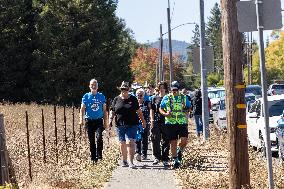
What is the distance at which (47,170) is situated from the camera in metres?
12.7

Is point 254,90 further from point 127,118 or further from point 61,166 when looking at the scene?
point 61,166

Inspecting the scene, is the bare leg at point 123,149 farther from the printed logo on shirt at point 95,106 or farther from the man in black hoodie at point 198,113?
the man in black hoodie at point 198,113

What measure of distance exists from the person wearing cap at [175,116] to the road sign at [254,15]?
18.1 feet

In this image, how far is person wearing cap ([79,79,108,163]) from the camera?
48.2ft

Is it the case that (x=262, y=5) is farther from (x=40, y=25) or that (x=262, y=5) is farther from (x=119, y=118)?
(x=40, y=25)

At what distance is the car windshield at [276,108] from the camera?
17766 millimetres

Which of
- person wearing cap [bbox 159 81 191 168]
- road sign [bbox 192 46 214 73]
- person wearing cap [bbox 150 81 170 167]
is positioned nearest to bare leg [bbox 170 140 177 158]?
person wearing cap [bbox 159 81 191 168]

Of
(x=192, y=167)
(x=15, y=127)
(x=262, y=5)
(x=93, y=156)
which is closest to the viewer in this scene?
(x=262, y=5)

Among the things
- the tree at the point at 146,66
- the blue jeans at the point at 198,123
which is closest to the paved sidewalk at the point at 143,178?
the blue jeans at the point at 198,123

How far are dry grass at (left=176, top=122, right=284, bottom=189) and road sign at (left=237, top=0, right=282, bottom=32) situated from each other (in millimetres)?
2688

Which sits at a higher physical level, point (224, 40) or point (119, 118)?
point (224, 40)

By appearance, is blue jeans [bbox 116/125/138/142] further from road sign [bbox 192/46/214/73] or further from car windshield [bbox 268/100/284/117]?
road sign [bbox 192/46/214/73]

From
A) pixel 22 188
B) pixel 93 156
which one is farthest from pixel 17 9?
pixel 22 188

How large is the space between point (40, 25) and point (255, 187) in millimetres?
40375
